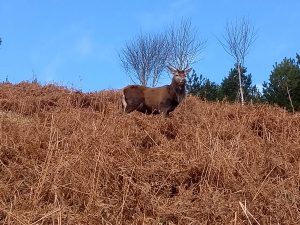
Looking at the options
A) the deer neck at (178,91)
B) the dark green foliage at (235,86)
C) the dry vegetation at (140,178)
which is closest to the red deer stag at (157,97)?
the deer neck at (178,91)

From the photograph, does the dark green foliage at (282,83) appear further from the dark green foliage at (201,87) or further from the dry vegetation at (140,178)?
the dry vegetation at (140,178)

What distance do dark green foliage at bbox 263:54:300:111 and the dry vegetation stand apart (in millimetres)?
15272

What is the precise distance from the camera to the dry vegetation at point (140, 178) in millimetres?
3617

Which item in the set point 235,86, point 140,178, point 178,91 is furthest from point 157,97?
point 235,86

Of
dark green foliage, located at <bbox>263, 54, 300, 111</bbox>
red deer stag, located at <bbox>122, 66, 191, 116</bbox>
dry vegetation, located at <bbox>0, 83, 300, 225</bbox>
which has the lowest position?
dry vegetation, located at <bbox>0, 83, 300, 225</bbox>

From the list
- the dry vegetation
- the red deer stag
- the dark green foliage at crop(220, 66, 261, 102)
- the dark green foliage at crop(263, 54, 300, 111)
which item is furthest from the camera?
the dark green foliage at crop(220, 66, 261, 102)

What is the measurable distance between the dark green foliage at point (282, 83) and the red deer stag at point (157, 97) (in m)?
8.81

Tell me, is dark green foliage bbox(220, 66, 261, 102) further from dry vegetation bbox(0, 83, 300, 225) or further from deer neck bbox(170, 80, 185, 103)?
dry vegetation bbox(0, 83, 300, 225)

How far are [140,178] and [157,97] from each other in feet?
27.7

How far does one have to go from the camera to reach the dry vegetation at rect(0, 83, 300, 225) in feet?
11.9

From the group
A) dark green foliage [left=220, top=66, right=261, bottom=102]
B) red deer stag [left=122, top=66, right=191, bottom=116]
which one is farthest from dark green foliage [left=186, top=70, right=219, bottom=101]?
red deer stag [left=122, top=66, right=191, bottom=116]

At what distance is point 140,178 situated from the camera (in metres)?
4.36

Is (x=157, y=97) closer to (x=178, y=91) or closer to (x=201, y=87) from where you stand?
Answer: (x=178, y=91)

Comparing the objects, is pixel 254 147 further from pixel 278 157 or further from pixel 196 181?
pixel 196 181
